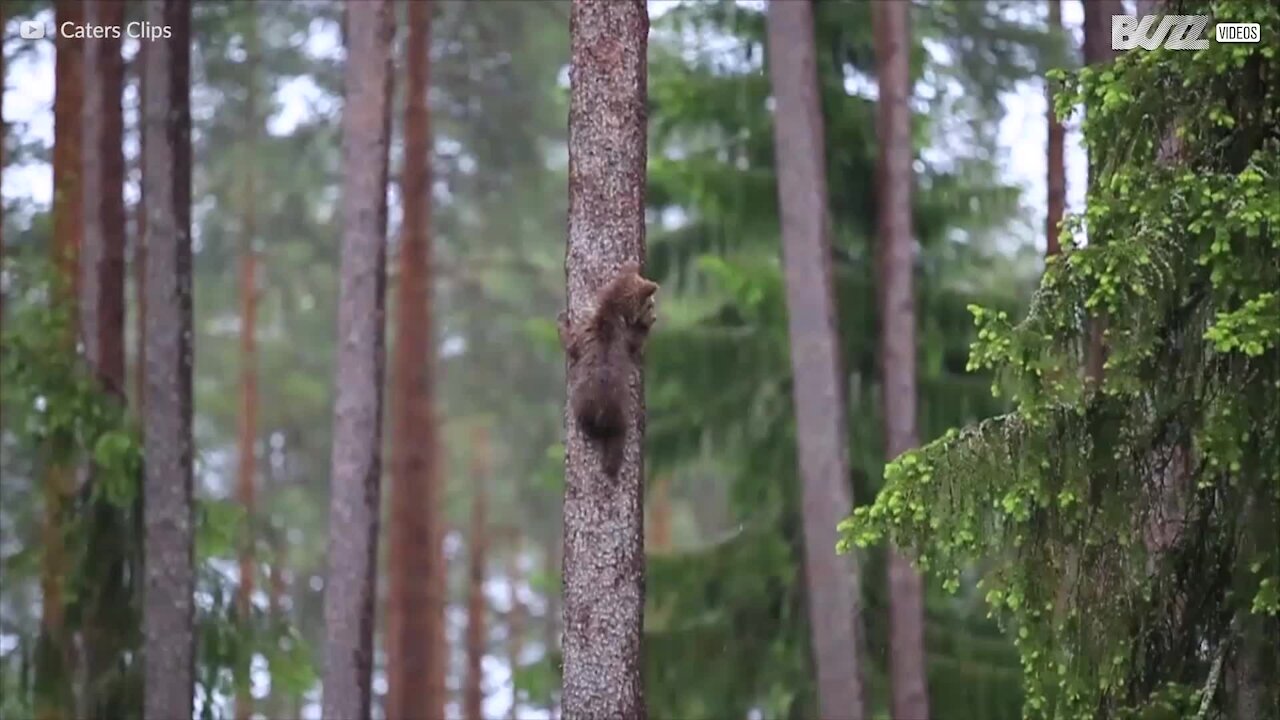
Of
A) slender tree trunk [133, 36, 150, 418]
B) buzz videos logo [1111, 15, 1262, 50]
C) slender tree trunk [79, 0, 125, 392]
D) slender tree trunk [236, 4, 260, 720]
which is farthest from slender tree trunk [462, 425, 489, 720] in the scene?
buzz videos logo [1111, 15, 1262, 50]

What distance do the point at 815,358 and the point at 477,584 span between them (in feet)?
47.4

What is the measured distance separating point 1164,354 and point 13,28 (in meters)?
14.4

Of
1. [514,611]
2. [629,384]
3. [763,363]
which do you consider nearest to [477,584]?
[514,611]

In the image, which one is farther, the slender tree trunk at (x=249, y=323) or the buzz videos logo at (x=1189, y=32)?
the slender tree trunk at (x=249, y=323)

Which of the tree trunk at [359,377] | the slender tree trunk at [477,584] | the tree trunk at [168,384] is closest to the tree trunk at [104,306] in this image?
the tree trunk at [168,384]

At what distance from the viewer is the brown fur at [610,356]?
22.7 ft

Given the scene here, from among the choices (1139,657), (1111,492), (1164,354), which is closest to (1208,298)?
(1164,354)

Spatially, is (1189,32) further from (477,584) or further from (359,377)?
(477,584)

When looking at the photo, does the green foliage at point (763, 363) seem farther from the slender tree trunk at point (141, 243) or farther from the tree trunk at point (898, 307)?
the slender tree trunk at point (141, 243)

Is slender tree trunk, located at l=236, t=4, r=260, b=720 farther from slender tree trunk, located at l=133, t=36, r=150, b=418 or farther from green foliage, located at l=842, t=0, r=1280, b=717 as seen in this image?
green foliage, located at l=842, t=0, r=1280, b=717

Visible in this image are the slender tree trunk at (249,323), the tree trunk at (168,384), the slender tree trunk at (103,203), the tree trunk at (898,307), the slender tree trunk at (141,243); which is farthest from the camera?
the slender tree trunk at (249,323)

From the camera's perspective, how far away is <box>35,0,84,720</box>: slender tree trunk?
12.6 metres

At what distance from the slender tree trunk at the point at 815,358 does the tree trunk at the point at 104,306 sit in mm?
5099

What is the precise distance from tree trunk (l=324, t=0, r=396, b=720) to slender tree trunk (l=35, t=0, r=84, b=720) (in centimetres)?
211
